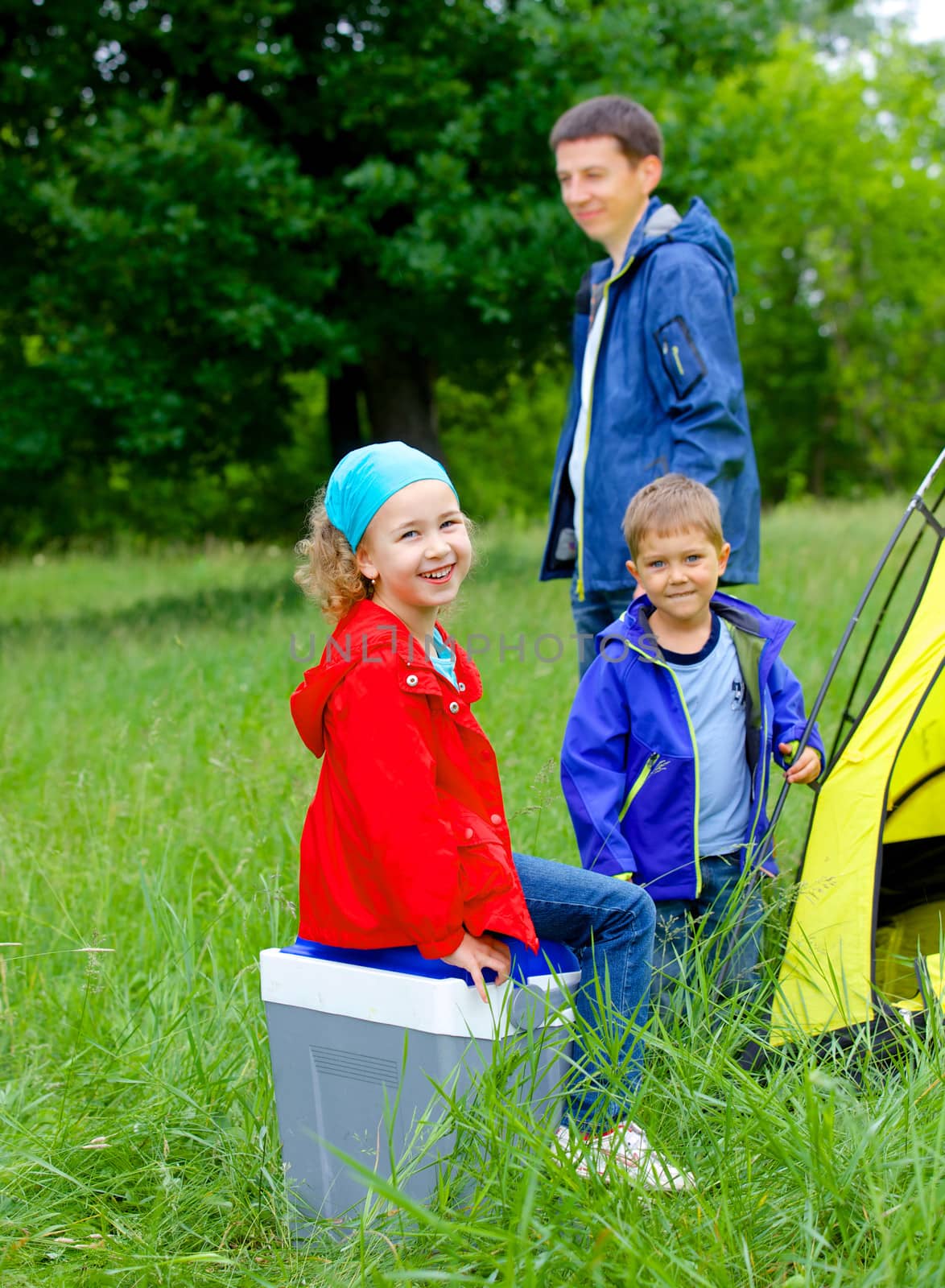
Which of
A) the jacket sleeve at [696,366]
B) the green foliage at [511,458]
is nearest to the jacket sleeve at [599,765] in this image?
the jacket sleeve at [696,366]

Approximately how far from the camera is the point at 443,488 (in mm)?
2195

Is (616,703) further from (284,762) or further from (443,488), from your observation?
(284,762)

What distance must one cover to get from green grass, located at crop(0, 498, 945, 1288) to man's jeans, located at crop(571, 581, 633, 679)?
0.33m

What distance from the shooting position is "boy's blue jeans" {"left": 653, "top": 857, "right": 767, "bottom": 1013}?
2.64m

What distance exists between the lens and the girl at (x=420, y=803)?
201 cm

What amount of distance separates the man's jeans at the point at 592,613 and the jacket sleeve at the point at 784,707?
2.18 feet

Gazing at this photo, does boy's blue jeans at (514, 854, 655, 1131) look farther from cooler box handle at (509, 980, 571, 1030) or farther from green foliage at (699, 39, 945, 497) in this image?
green foliage at (699, 39, 945, 497)

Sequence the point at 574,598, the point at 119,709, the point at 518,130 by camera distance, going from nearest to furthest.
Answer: the point at 574,598, the point at 119,709, the point at 518,130

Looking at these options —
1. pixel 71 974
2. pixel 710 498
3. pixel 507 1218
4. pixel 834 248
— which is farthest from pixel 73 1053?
pixel 834 248

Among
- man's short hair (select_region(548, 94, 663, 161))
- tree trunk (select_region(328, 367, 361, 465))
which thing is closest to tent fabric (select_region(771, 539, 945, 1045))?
man's short hair (select_region(548, 94, 663, 161))

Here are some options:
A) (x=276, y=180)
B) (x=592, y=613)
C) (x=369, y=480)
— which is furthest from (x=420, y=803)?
(x=276, y=180)

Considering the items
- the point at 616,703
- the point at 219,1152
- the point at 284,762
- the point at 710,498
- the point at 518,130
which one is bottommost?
the point at 219,1152

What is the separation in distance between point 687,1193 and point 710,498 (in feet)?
4.57

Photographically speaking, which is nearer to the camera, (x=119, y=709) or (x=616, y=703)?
(x=616, y=703)
